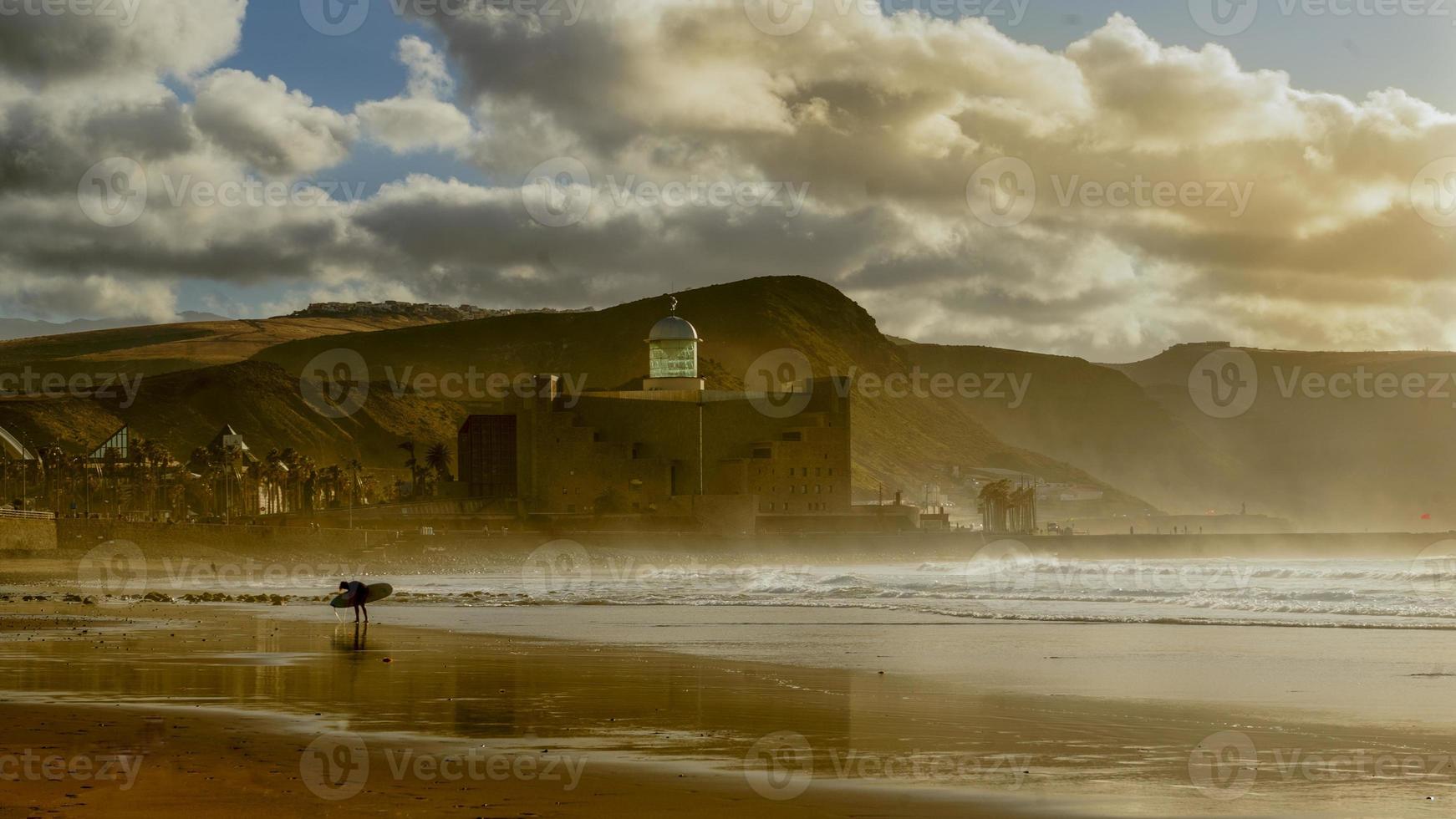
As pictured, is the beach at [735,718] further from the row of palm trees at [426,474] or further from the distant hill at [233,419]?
the distant hill at [233,419]

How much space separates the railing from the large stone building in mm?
34920

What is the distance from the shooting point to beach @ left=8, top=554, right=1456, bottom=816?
11.0 m

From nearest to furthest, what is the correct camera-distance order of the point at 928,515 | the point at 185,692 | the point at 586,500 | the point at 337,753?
1. the point at 337,753
2. the point at 185,692
3. the point at 586,500
4. the point at 928,515

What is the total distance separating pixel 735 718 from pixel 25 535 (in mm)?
51767

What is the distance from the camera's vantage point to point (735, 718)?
15.5 m

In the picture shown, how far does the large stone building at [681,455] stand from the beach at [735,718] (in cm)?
6497

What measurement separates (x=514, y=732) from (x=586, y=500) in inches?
3232

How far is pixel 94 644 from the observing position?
2362cm

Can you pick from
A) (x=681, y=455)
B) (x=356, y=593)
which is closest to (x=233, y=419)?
(x=681, y=455)

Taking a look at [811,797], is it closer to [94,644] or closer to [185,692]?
[185,692]

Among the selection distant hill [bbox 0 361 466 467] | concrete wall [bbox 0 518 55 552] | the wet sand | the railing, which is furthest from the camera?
distant hill [bbox 0 361 466 467]

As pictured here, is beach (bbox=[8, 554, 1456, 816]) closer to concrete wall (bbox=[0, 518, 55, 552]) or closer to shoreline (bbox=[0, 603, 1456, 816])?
shoreline (bbox=[0, 603, 1456, 816])

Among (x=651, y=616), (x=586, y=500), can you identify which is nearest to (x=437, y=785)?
(x=651, y=616)

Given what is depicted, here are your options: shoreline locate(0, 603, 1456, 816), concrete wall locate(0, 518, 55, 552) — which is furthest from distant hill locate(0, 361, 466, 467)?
shoreline locate(0, 603, 1456, 816)
